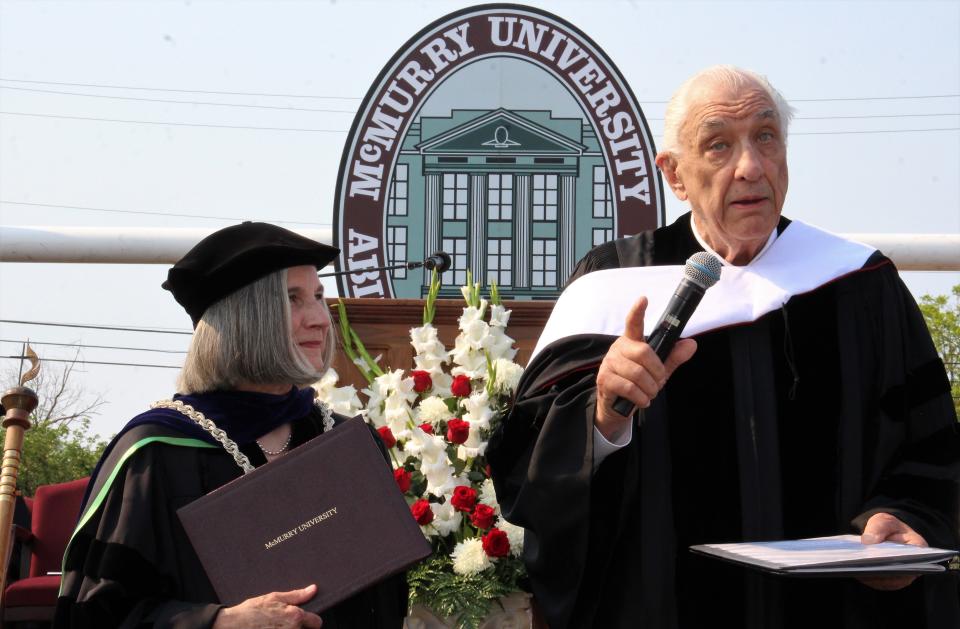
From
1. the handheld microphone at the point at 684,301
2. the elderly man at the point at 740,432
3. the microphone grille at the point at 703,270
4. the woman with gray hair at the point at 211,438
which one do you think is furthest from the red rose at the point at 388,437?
the microphone grille at the point at 703,270

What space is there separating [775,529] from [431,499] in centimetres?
148

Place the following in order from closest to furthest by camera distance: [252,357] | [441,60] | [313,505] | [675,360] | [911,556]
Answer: [911,556] < [675,360] < [313,505] < [252,357] < [441,60]

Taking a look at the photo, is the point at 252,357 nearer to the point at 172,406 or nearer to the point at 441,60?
the point at 172,406

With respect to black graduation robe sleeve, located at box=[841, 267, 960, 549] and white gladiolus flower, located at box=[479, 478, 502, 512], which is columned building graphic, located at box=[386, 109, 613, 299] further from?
black graduation robe sleeve, located at box=[841, 267, 960, 549]

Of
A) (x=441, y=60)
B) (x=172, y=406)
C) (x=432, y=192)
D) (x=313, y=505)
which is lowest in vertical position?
(x=313, y=505)

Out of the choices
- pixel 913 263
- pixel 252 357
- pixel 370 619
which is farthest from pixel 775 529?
pixel 913 263

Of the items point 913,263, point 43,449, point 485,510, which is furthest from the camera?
point 43,449

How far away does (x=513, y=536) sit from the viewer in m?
4.01

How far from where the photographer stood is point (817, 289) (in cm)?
325

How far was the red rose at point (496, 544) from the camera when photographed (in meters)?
3.92

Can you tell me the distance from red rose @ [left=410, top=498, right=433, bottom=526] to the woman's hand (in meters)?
1.18

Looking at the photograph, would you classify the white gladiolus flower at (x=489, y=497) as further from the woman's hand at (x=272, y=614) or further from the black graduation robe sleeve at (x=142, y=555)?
the woman's hand at (x=272, y=614)

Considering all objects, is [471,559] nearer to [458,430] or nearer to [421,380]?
[458,430]

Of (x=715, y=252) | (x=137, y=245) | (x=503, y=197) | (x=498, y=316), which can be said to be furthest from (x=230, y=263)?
(x=137, y=245)
